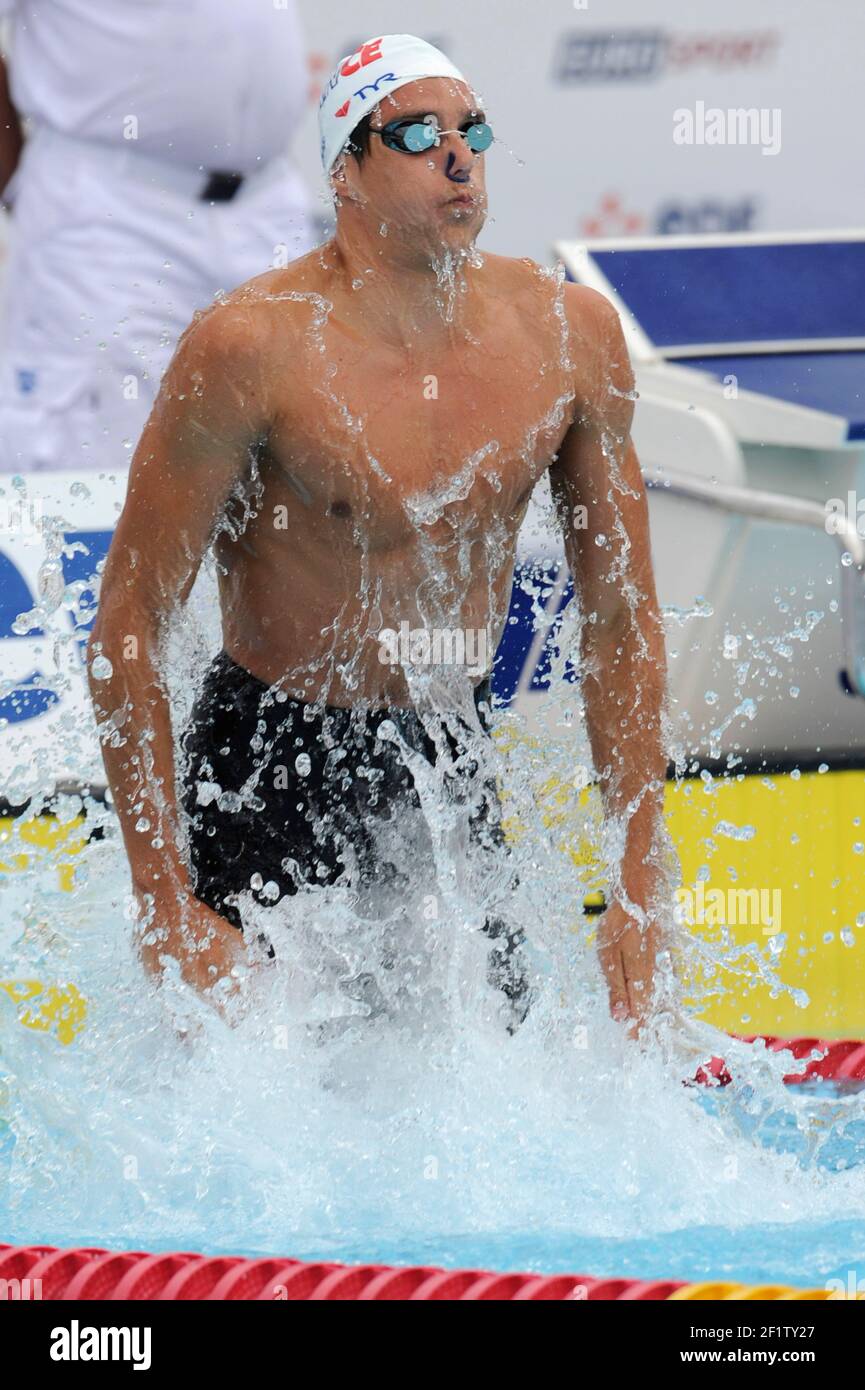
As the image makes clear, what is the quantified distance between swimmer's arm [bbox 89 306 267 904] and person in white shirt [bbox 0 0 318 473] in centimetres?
238

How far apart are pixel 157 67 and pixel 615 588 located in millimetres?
2550

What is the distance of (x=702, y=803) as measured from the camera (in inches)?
137

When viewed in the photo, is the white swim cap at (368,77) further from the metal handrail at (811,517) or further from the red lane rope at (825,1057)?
the metal handrail at (811,517)

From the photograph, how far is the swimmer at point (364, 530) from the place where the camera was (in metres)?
2.05

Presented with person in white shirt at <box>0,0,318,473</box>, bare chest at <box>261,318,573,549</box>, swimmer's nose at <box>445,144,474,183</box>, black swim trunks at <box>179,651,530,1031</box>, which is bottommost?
black swim trunks at <box>179,651,530,1031</box>

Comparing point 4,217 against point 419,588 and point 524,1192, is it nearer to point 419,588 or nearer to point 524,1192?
point 419,588

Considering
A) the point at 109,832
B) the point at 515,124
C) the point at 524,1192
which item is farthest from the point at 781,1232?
the point at 515,124

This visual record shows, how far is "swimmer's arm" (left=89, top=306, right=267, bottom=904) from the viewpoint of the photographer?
79.9 inches

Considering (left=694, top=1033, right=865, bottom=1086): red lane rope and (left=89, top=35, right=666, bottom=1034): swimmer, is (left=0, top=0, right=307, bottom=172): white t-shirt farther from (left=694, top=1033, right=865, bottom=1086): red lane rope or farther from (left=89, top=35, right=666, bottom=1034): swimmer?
(left=694, top=1033, right=865, bottom=1086): red lane rope

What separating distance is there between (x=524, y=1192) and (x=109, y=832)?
86cm

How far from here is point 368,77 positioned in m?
2.07
